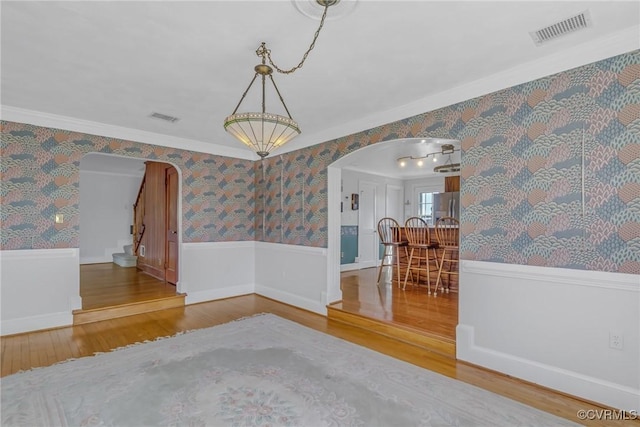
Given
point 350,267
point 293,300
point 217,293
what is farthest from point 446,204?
point 217,293

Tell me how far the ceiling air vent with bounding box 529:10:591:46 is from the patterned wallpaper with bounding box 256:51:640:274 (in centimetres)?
40

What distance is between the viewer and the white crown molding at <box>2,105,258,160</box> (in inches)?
145

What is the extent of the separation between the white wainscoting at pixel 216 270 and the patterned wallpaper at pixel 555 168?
379cm

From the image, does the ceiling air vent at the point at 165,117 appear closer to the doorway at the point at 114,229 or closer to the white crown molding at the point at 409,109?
the white crown molding at the point at 409,109

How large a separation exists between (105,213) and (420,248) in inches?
321

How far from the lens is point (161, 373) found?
2.69m

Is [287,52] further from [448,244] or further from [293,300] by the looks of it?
[448,244]

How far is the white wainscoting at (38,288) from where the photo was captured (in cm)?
361

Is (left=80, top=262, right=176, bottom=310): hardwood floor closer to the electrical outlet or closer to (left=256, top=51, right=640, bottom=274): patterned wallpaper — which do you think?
(left=256, top=51, right=640, bottom=274): patterned wallpaper

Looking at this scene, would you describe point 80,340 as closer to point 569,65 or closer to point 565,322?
point 565,322

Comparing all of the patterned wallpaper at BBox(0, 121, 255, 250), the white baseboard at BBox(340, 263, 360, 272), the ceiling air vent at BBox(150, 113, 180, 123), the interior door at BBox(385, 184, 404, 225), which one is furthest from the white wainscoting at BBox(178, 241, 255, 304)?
the interior door at BBox(385, 184, 404, 225)

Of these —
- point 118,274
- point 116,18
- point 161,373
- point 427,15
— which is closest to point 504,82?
point 427,15

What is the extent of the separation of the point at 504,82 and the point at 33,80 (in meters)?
4.34

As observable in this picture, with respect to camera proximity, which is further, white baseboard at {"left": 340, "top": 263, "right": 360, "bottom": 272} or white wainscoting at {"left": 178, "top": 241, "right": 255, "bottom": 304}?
white baseboard at {"left": 340, "top": 263, "right": 360, "bottom": 272}
